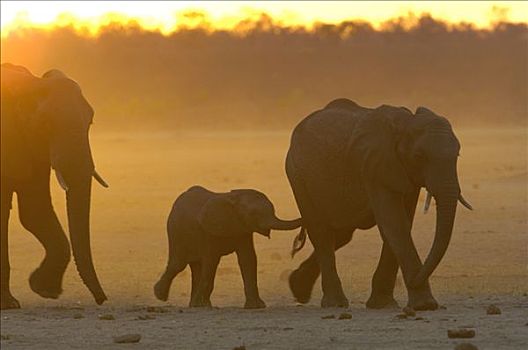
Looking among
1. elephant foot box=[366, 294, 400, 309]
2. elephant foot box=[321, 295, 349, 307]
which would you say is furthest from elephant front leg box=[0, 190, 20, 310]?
elephant foot box=[366, 294, 400, 309]

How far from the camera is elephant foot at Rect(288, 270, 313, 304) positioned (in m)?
15.5

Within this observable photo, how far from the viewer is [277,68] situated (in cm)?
7356

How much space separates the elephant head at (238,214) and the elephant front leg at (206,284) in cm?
31

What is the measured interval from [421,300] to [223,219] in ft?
6.75

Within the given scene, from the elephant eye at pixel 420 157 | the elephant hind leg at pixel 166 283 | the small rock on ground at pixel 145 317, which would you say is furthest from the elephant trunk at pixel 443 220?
the elephant hind leg at pixel 166 283

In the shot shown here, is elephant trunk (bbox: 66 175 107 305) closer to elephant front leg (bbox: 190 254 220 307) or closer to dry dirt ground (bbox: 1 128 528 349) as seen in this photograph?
dry dirt ground (bbox: 1 128 528 349)

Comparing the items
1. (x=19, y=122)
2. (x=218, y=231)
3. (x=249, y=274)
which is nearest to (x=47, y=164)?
(x=19, y=122)

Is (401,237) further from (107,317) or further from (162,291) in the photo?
(162,291)

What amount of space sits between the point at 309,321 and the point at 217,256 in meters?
2.30

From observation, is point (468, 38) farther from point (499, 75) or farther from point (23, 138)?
point (23, 138)

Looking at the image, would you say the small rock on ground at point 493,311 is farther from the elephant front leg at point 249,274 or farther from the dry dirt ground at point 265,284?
the elephant front leg at point 249,274

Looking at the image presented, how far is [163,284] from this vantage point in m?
16.1

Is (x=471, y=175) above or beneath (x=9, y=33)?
beneath

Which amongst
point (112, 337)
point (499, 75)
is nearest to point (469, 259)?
point (112, 337)
